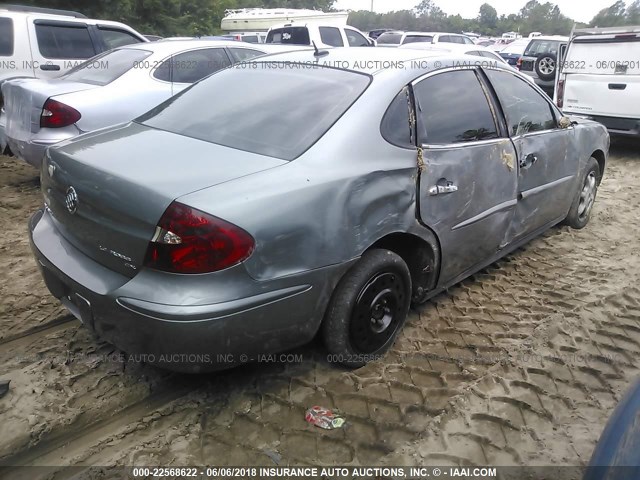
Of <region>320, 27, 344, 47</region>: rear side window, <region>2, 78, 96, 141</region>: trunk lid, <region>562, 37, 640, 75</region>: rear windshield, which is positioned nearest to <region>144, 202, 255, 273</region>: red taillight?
<region>2, 78, 96, 141</region>: trunk lid

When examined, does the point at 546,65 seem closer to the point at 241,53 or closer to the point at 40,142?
the point at 241,53

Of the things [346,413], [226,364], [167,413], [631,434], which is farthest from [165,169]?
[631,434]

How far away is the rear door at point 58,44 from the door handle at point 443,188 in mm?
5873

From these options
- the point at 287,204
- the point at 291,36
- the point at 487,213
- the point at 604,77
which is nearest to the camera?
the point at 287,204

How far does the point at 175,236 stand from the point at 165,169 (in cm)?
39

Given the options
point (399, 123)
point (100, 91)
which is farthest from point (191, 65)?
point (399, 123)

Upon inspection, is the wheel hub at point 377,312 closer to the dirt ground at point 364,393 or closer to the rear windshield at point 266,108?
the dirt ground at point 364,393

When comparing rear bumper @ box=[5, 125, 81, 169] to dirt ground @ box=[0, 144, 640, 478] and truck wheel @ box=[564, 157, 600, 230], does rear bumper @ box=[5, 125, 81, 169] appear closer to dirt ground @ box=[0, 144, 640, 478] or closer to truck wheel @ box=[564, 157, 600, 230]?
dirt ground @ box=[0, 144, 640, 478]

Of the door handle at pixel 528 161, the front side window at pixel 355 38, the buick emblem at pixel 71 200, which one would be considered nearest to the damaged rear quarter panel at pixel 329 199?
the buick emblem at pixel 71 200

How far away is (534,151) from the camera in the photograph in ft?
12.0

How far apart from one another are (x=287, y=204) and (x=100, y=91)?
369 cm

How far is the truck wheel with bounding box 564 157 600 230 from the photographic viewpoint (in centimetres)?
469

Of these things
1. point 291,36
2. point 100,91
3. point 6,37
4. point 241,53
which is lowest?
point 100,91

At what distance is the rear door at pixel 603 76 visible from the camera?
7.44 metres
